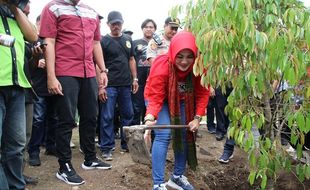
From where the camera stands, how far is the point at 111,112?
496 centimetres

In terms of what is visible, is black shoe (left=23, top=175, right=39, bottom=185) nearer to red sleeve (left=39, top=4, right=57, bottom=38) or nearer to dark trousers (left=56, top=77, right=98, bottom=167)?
dark trousers (left=56, top=77, right=98, bottom=167)

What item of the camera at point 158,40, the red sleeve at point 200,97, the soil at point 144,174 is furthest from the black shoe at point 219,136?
the red sleeve at point 200,97

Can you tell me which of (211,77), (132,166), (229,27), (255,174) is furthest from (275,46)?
(132,166)

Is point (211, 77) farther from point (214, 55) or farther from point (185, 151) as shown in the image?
point (185, 151)

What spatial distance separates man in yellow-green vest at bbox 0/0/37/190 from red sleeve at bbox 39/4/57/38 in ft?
2.28

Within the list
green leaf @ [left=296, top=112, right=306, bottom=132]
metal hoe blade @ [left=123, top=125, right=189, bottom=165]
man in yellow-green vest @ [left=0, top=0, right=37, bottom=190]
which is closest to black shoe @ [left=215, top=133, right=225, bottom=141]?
metal hoe blade @ [left=123, top=125, right=189, bottom=165]

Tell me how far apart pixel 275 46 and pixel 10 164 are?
6.55 ft

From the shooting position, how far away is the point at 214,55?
276cm

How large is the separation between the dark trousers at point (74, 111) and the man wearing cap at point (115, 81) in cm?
83

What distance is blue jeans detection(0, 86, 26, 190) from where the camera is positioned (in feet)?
9.45

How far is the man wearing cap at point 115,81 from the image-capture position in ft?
16.2

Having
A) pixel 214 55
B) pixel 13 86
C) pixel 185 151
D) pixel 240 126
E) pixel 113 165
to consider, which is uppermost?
pixel 214 55

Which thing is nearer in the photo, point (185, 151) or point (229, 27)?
point (229, 27)

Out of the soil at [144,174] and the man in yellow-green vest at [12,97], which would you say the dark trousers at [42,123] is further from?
the man in yellow-green vest at [12,97]
